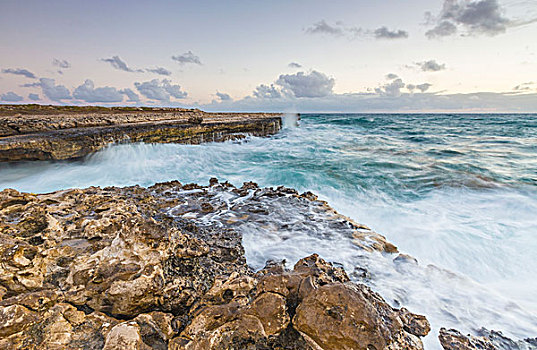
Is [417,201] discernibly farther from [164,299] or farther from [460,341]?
[164,299]

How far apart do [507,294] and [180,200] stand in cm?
473

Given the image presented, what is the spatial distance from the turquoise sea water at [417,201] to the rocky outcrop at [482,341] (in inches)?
3.9

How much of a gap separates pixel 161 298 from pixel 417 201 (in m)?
6.13

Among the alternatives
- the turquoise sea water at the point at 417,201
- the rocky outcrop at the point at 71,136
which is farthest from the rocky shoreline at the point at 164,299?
the rocky outcrop at the point at 71,136

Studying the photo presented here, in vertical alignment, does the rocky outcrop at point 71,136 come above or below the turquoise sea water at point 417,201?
above

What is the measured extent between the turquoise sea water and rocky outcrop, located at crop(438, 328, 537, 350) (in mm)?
98

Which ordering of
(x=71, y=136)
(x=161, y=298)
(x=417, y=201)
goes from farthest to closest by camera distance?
(x=71, y=136), (x=417, y=201), (x=161, y=298)

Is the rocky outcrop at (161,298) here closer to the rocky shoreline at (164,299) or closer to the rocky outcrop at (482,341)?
the rocky shoreline at (164,299)

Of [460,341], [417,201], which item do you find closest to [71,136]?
[460,341]

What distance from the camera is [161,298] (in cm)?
177

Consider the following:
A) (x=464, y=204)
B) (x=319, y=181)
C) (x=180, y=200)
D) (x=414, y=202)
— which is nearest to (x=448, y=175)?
(x=464, y=204)

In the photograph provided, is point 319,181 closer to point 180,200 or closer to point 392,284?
point 180,200

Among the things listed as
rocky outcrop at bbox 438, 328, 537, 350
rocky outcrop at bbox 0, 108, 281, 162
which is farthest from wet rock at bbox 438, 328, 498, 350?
rocky outcrop at bbox 0, 108, 281, 162

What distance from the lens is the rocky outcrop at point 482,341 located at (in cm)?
176
